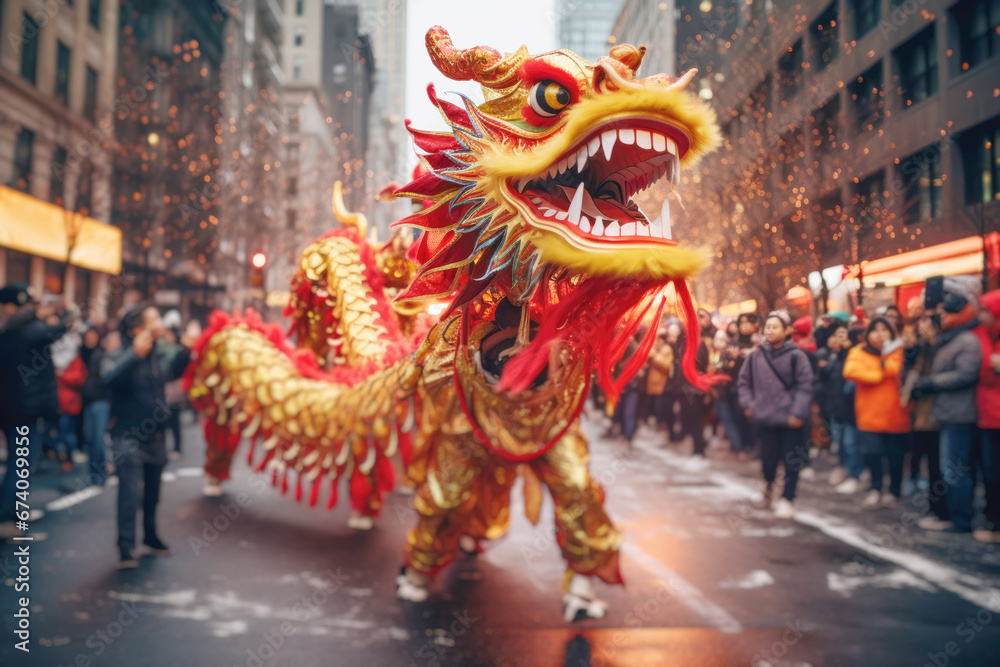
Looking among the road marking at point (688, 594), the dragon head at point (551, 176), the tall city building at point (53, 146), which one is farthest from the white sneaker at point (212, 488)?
→ the tall city building at point (53, 146)

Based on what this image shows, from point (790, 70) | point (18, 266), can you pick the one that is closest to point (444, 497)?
point (790, 70)

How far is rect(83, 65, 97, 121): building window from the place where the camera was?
1354 centimetres

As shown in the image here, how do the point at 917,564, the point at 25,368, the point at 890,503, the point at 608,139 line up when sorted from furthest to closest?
the point at 890,503, the point at 25,368, the point at 917,564, the point at 608,139

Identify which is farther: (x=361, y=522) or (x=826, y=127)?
(x=361, y=522)

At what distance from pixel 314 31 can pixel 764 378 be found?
1570 inches

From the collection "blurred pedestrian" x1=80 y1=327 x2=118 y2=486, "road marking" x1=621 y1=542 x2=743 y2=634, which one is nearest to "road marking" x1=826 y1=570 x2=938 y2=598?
"road marking" x1=621 y1=542 x2=743 y2=634

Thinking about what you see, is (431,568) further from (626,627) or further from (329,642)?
(626,627)

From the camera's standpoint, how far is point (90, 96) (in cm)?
1423

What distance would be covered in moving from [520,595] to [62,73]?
51.0 ft

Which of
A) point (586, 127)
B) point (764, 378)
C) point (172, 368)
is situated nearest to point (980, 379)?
point (764, 378)

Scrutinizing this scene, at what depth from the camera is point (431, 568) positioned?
314 cm

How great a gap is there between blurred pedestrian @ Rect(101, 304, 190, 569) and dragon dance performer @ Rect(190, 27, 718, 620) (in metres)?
1.33

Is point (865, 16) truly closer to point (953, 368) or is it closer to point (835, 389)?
point (835, 389)

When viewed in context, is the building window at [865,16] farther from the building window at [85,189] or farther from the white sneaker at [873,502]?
the building window at [85,189]
